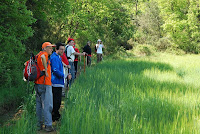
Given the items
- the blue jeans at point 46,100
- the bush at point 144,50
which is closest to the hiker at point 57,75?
the blue jeans at point 46,100

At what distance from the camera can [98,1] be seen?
19.4 metres

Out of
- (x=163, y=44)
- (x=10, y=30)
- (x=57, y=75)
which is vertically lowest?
(x=57, y=75)

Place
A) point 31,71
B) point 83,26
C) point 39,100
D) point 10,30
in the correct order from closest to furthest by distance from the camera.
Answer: point 31,71, point 39,100, point 10,30, point 83,26

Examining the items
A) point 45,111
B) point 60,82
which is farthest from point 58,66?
point 45,111

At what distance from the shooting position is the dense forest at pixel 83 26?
331 inches

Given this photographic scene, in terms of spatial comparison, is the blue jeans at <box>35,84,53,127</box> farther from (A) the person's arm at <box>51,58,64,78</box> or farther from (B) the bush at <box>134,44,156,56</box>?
(B) the bush at <box>134,44,156,56</box>

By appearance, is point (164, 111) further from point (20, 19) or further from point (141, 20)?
point (141, 20)

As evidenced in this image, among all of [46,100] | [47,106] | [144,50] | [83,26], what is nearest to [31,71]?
[46,100]

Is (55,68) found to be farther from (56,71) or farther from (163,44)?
(163,44)

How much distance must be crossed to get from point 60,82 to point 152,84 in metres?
3.28

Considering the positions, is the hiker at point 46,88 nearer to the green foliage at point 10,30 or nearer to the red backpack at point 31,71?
the red backpack at point 31,71

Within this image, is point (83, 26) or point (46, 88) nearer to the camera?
point (46, 88)

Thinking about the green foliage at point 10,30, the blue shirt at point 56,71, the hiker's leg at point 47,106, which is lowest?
the hiker's leg at point 47,106

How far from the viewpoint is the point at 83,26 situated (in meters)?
18.2
